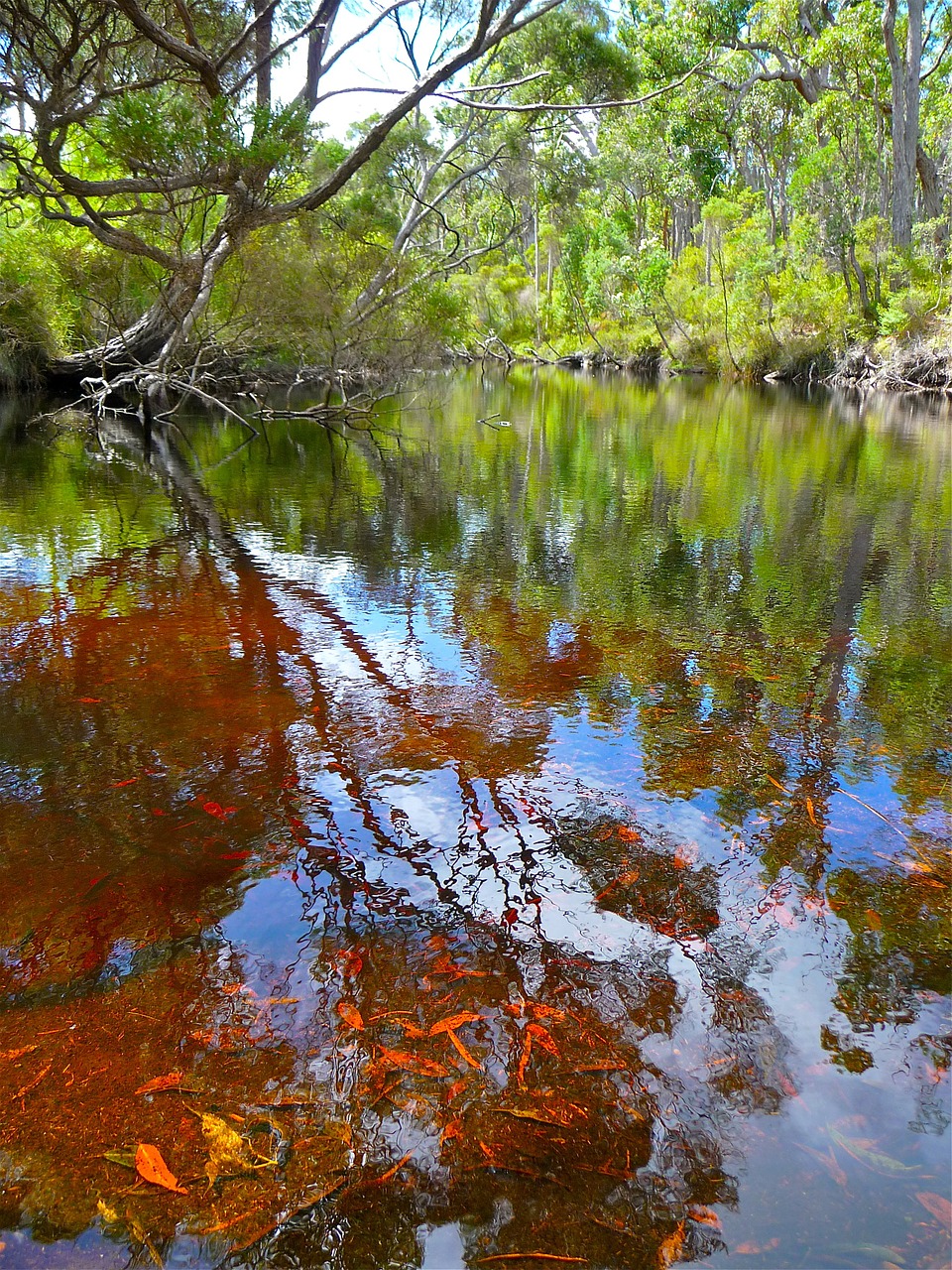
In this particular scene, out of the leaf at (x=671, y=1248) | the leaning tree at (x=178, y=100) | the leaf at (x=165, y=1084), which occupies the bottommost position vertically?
the leaf at (x=671, y=1248)

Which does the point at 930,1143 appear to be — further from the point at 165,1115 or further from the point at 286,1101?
the point at 165,1115

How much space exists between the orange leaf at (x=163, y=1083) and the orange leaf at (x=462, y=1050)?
0.66 meters

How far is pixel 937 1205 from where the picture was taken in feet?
5.77

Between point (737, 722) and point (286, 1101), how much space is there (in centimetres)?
285

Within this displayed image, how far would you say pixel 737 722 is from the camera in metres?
4.12

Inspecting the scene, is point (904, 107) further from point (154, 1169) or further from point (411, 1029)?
point (154, 1169)

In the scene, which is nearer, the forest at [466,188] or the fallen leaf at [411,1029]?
the fallen leaf at [411,1029]

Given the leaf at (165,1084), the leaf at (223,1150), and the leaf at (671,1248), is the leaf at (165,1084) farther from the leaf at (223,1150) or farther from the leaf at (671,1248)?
the leaf at (671,1248)

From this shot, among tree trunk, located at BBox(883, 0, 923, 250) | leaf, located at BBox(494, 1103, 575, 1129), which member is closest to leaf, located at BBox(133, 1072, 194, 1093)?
leaf, located at BBox(494, 1103, 575, 1129)

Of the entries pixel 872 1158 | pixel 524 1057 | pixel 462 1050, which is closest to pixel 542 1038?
pixel 524 1057

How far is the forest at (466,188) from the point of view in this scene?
11.2 metres

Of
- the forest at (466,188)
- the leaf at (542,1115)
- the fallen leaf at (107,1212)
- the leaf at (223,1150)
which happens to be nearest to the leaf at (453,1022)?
the leaf at (542,1115)

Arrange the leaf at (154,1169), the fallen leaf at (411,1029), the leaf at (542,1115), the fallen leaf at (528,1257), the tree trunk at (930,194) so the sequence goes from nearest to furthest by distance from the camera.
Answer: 1. the fallen leaf at (528,1257)
2. the leaf at (154,1169)
3. the leaf at (542,1115)
4. the fallen leaf at (411,1029)
5. the tree trunk at (930,194)

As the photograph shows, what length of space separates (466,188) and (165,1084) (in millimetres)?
39071
